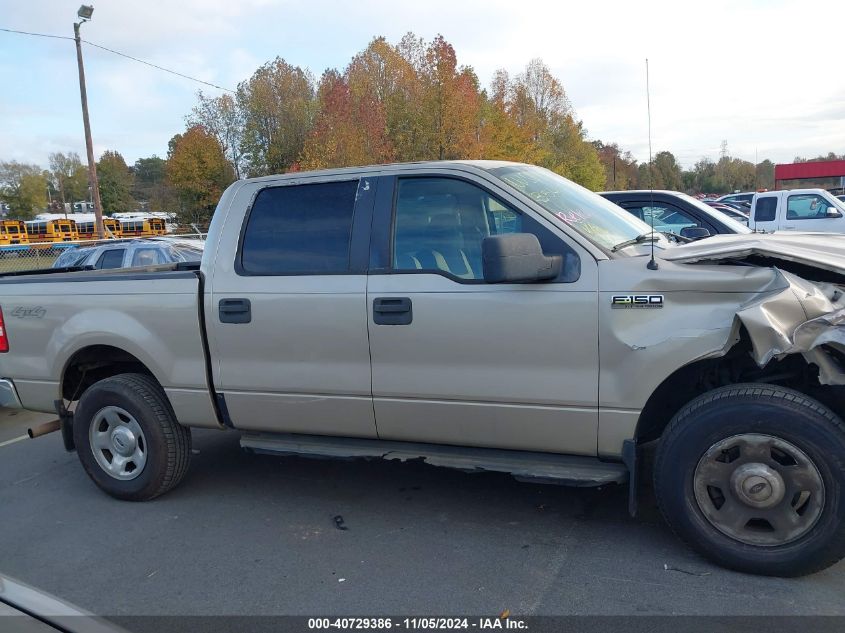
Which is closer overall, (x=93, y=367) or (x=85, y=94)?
(x=93, y=367)

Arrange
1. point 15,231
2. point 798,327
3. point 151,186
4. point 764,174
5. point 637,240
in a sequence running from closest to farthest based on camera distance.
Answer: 1. point 798,327
2. point 637,240
3. point 15,231
4. point 764,174
5. point 151,186

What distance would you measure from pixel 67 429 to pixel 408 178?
10.0 ft

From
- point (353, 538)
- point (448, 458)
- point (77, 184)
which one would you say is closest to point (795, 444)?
point (448, 458)

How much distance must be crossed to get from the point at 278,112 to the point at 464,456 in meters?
35.7

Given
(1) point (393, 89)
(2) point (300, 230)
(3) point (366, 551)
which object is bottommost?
(3) point (366, 551)

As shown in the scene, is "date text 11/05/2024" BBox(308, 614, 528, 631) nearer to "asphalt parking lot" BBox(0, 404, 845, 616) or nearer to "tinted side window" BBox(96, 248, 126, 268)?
"asphalt parking lot" BBox(0, 404, 845, 616)

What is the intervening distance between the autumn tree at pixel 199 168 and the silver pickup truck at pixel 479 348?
3573cm

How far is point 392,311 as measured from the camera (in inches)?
152

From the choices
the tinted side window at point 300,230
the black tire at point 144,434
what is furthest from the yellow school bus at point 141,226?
the tinted side window at point 300,230

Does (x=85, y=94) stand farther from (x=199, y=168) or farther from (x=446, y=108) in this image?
(x=199, y=168)

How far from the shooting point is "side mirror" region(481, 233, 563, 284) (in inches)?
131

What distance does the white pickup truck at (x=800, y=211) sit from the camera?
1523cm

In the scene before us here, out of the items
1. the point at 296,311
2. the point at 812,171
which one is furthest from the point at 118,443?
the point at 812,171

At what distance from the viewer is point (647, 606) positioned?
3.15 meters
